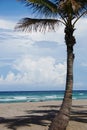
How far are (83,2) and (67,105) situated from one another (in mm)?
4494

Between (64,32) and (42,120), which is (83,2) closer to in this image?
(64,32)

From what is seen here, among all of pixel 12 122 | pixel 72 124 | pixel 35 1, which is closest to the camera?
pixel 35 1

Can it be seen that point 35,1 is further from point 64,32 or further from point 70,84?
point 70,84

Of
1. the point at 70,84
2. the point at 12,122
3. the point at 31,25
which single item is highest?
the point at 31,25

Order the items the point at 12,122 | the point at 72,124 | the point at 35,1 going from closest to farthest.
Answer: the point at 35,1, the point at 72,124, the point at 12,122

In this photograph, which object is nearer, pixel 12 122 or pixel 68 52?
pixel 68 52

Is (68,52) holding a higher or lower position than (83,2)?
lower

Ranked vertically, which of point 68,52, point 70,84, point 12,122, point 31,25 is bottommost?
point 12,122

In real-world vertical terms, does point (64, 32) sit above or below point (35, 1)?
below

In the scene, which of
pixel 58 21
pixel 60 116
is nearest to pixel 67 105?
pixel 60 116

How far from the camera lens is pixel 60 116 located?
19.0 metres

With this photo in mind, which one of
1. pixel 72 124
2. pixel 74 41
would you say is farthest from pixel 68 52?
pixel 72 124

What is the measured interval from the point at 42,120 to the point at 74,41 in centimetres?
577

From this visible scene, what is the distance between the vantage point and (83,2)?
19250 mm
